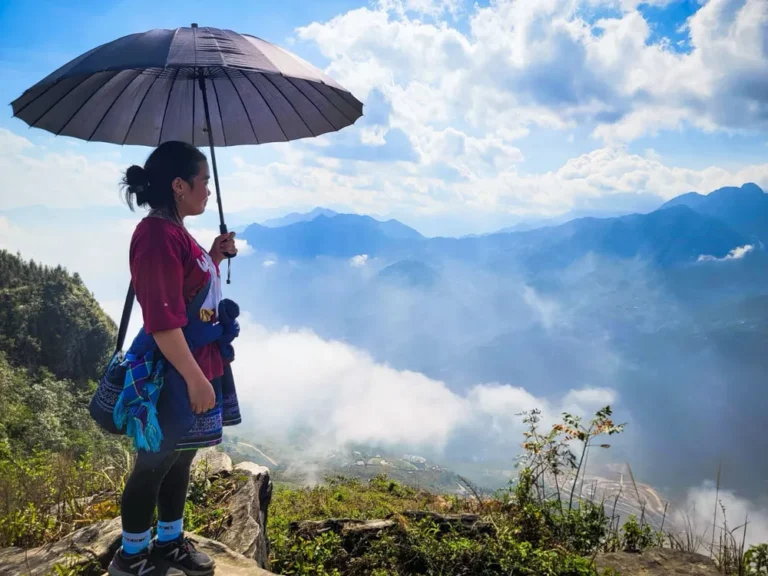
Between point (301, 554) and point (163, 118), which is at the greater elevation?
point (163, 118)

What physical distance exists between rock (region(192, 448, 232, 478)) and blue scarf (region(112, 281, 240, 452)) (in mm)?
2189

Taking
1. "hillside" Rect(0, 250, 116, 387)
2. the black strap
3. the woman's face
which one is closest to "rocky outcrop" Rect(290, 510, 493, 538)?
the black strap

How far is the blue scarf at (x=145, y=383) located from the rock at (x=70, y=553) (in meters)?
0.92

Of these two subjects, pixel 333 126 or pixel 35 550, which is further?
pixel 333 126

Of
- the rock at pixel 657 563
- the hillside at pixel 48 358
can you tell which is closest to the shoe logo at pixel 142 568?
the hillside at pixel 48 358

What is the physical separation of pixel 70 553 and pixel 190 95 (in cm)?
272

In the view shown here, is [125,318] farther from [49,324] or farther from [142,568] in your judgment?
[49,324]

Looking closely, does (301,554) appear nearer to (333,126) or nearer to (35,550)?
(35,550)

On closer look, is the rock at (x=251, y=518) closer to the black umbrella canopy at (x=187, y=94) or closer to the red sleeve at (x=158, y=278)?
the red sleeve at (x=158, y=278)

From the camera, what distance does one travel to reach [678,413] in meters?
176

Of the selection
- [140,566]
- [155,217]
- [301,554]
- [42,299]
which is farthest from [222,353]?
[42,299]

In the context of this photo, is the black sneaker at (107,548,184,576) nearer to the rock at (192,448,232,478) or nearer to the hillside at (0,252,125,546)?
the rock at (192,448,232,478)

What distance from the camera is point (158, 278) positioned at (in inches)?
82.1

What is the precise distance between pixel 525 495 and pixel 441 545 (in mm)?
1279
